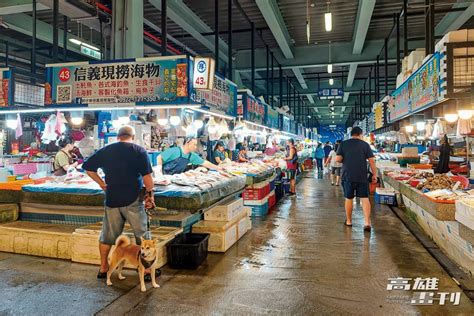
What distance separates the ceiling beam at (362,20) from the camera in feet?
32.1

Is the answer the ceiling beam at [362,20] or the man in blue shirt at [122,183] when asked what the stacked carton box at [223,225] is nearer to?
the man in blue shirt at [122,183]

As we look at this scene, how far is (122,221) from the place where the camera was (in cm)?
459

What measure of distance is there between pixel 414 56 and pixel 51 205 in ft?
26.6

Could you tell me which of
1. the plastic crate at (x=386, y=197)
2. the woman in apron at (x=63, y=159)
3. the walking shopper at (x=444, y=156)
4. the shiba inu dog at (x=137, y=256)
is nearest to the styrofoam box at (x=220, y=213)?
the shiba inu dog at (x=137, y=256)

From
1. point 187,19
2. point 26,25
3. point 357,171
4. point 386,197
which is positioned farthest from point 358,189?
point 26,25

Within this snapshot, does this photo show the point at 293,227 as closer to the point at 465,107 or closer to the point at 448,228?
the point at 448,228

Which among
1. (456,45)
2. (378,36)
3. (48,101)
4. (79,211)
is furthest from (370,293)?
(378,36)

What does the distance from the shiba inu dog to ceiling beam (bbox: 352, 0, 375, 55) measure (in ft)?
28.0

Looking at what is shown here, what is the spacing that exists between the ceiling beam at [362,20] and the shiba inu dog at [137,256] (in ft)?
28.0

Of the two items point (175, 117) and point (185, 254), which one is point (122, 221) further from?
point (175, 117)

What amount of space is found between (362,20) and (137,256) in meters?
9.78

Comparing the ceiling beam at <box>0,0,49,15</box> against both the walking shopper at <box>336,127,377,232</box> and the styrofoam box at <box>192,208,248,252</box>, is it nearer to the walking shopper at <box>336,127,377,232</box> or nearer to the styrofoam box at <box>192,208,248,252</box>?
the styrofoam box at <box>192,208,248,252</box>

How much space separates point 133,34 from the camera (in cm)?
782

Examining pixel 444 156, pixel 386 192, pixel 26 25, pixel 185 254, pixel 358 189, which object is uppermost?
pixel 26 25
